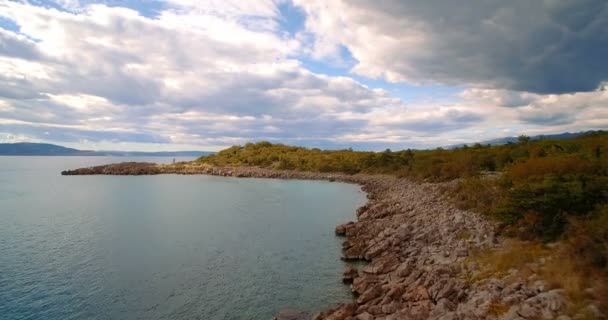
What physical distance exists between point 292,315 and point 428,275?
5208 millimetres

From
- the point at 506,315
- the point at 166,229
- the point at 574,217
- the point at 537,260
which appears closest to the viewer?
the point at 506,315

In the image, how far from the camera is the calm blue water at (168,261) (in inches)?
627

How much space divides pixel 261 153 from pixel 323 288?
331 feet

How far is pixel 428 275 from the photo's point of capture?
551 inches

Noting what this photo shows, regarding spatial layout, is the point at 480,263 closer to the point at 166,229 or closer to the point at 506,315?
the point at 506,315

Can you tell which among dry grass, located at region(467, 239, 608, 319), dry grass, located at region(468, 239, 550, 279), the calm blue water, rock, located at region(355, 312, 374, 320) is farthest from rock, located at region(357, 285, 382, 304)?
dry grass, located at region(468, 239, 550, 279)

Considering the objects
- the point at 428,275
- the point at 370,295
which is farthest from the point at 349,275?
the point at 428,275

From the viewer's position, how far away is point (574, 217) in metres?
13.4

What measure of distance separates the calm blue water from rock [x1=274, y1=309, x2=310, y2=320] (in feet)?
2.65

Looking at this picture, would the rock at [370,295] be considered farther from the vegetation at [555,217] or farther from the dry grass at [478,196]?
the dry grass at [478,196]

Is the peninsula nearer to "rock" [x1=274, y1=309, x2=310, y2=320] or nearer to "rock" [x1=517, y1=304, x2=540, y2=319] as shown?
"rock" [x1=517, y1=304, x2=540, y2=319]

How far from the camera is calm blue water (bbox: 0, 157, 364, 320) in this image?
1593 cm

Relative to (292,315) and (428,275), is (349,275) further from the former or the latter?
(428,275)

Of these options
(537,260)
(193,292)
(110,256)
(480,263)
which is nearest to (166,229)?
(110,256)
